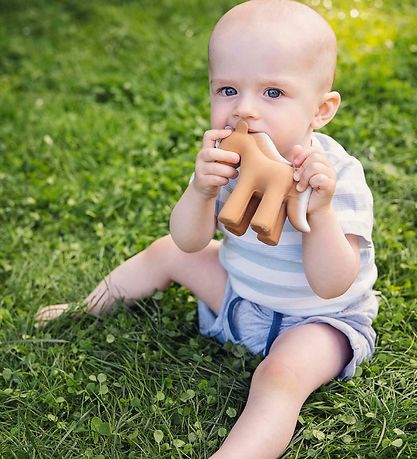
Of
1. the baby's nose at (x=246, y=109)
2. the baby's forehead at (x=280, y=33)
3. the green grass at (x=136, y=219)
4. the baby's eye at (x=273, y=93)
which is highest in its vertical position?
the baby's forehead at (x=280, y=33)

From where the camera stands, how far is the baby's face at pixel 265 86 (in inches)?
75.3

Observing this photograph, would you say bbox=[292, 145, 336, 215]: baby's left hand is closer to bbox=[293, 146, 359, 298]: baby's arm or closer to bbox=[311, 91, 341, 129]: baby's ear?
bbox=[293, 146, 359, 298]: baby's arm

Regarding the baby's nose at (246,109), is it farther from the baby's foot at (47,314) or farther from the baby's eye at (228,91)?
the baby's foot at (47,314)

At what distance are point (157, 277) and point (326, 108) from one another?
74cm

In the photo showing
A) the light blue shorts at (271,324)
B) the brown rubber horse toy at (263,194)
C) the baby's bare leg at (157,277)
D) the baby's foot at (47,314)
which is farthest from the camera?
the baby's foot at (47,314)

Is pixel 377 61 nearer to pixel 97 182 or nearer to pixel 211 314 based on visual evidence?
pixel 97 182

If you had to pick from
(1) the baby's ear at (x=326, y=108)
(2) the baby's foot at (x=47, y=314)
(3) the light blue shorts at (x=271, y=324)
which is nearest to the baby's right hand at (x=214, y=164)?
(1) the baby's ear at (x=326, y=108)

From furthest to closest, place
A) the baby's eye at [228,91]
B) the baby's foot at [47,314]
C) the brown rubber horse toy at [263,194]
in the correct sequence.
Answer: the baby's foot at [47,314] < the baby's eye at [228,91] < the brown rubber horse toy at [263,194]

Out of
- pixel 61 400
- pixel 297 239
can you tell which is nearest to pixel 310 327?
pixel 297 239

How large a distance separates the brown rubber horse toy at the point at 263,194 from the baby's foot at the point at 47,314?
81 cm

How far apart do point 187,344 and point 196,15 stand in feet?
8.28

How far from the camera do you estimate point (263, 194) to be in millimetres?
1883

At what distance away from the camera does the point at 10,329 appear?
8.04 ft

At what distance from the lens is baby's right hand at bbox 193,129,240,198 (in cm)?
192
